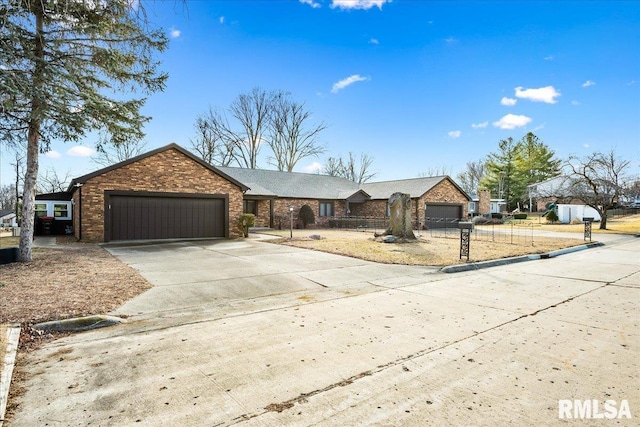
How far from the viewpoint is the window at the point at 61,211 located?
19.7 m

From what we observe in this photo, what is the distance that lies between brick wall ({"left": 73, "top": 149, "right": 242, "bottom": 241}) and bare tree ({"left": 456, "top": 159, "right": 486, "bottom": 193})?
6030 centimetres

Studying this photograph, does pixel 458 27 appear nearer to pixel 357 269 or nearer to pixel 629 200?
pixel 357 269

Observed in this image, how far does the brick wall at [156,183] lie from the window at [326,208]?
1107 cm

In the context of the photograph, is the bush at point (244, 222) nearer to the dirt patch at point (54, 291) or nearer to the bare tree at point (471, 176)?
the dirt patch at point (54, 291)

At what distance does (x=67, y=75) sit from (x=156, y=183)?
23.4 ft

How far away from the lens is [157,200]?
Result: 15.3 metres

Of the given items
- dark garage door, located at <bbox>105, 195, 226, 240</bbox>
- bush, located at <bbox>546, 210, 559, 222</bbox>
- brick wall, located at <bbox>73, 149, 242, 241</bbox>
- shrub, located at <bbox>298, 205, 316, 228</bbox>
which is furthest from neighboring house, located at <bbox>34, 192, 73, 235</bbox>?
bush, located at <bbox>546, 210, 559, 222</bbox>

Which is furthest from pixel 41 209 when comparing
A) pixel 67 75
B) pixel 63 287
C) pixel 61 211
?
pixel 63 287

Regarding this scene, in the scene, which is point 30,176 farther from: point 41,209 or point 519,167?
point 519,167

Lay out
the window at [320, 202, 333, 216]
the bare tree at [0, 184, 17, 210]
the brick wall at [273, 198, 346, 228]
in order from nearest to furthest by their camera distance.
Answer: the brick wall at [273, 198, 346, 228]
the window at [320, 202, 333, 216]
the bare tree at [0, 184, 17, 210]

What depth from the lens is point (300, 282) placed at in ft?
24.7

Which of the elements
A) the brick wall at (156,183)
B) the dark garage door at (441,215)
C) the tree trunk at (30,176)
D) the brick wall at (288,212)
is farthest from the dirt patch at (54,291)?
the dark garage door at (441,215)

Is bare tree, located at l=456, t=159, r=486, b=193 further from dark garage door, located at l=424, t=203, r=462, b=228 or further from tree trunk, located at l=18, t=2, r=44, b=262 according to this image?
tree trunk, located at l=18, t=2, r=44, b=262

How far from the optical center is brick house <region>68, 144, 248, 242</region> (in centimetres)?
1407
